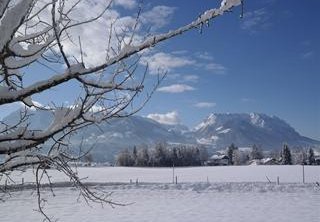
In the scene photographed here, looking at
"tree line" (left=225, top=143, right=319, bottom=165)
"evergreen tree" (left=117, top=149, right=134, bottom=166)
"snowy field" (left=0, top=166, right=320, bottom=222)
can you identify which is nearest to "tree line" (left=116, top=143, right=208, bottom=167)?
"evergreen tree" (left=117, top=149, right=134, bottom=166)

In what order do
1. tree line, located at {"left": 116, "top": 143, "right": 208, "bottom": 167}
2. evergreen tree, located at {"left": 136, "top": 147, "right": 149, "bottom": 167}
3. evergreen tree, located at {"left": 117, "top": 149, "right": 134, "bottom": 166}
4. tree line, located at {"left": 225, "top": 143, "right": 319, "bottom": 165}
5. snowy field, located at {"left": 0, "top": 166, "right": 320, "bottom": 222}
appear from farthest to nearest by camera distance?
evergreen tree, located at {"left": 117, "top": 149, "right": 134, "bottom": 166}, evergreen tree, located at {"left": 136, "top": 147, "right": 149, "bottom": 167}, tree line, located at {"left": 116, "top": 143, "right": 208, "bottom": 167}, tree line, located at {"left": 225, "top": 143, "right": 319, "bottom": 165}, snowy field, located at {"left": 0, "top": 166, "right": 320, "bottom": 222}

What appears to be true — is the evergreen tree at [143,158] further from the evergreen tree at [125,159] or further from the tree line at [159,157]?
the evergreen tree at [125,159]

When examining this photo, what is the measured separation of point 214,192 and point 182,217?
14.8 meters

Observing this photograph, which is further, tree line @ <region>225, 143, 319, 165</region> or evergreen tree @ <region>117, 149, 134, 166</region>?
evergreen tree @ <region>117, 149, 134, 166</region>

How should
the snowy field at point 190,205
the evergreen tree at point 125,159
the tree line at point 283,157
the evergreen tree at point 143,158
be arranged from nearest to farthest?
the snowy field at point 190,205 < the tree line at point 283,157 < the evergreen tree at point 143,158 < the evergreen tree at point 125,159

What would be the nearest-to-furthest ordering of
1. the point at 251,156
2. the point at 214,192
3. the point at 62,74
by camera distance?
1. the point at 62,74
2. the point at 214,192
3. the point at 251,156

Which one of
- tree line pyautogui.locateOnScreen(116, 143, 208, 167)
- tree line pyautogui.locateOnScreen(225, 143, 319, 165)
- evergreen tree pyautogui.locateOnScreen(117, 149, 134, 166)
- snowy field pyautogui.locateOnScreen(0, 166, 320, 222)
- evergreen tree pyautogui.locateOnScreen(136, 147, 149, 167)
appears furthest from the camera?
evergreen tree pyautogui.locateOnScreen(117, 149, 134, 166)

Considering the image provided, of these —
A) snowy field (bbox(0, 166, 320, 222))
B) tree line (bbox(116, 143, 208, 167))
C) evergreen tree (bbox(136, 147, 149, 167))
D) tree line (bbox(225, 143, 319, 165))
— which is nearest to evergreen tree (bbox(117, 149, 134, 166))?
tree line (bbox(116, 143, 208, 167))

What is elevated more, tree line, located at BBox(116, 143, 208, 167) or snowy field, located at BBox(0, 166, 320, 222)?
tree line, located at BBox(116, 143, 208, 167)

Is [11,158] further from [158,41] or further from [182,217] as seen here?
[182,217]

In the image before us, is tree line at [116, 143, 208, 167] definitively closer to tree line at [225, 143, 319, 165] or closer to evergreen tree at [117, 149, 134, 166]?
evergreen tree at [117, 149, 134, 166]

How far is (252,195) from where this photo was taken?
1300 inches

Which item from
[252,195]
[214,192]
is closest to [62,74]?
[252,195]

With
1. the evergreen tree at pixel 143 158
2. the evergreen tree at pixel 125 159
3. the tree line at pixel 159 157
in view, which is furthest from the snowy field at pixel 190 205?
the evergreen tree at pixel 125 159
